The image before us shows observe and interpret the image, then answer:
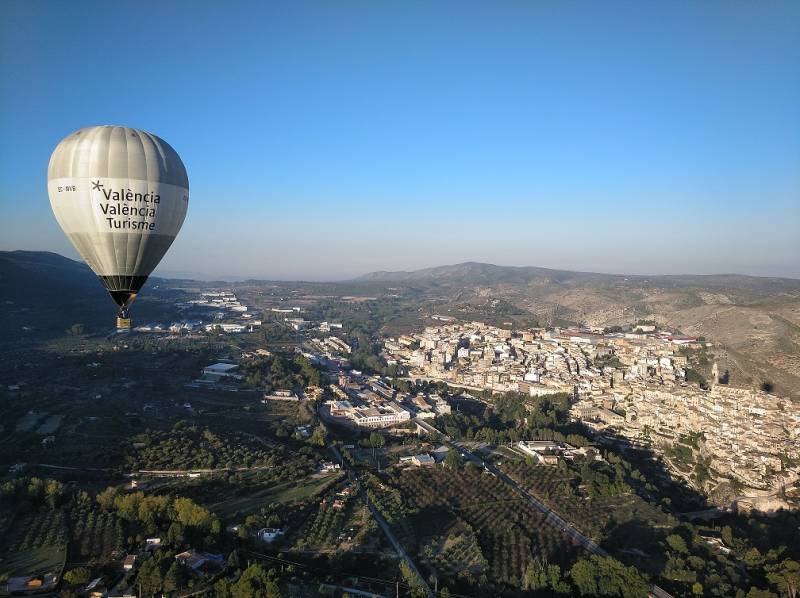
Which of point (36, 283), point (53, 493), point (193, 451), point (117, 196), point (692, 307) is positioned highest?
point (117, 196)

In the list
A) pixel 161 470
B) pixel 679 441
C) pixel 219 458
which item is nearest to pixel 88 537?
pixel 161 470

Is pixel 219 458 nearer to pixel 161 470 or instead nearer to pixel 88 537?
pixel 161 470

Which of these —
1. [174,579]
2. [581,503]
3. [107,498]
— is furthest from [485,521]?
[107,498]

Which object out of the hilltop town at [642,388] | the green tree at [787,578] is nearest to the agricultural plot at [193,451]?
the green tree at [787,578]

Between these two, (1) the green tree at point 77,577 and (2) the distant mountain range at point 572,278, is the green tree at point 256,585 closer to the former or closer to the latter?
(1) the green tree at point 77,577

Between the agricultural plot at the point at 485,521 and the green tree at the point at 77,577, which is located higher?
the green tree at the point at 77,577

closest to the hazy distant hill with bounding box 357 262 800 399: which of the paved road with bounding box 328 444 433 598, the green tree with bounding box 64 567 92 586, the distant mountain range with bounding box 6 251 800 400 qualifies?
the distant mountain range with bounding box 6 251 800 400

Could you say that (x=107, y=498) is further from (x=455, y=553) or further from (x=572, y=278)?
(x=572, y=278)
